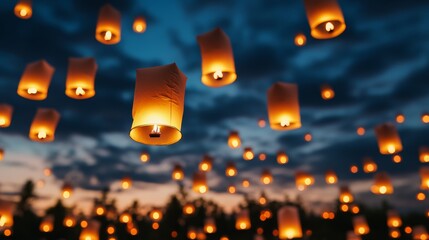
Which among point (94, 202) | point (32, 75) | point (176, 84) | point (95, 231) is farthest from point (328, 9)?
point (94, 202)

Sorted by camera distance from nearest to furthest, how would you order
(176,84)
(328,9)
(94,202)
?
(176,84) → (328,9) → (94,202)

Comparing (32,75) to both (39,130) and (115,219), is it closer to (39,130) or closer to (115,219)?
(39,130)

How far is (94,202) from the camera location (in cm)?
3422

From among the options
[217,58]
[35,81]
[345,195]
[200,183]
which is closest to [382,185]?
[345,195]

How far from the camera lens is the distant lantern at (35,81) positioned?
15.5 ft

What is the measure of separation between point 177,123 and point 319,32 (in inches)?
84.4

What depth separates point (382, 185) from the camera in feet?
32.2

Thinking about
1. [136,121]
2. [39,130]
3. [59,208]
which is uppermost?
[59,208]

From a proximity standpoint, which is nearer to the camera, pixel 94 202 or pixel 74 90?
pixel 74 90

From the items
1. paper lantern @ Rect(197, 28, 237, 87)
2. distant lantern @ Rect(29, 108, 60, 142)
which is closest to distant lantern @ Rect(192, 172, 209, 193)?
distant lantern @ Rect(29, 108, 60, 142)

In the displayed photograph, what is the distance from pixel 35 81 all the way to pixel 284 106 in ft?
10.0

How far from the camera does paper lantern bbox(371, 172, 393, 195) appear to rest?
9.71 m

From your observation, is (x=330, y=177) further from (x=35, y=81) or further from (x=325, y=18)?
(x=35, y=81)

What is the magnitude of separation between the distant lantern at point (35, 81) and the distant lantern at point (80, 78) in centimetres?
35
